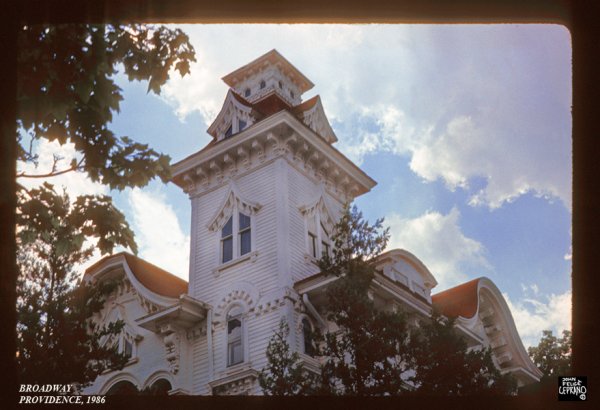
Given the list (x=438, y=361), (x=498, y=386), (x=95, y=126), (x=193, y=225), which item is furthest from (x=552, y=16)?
(x=193, y=225)

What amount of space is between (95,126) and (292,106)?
9249mm

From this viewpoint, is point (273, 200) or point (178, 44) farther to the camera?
point (273, 200)

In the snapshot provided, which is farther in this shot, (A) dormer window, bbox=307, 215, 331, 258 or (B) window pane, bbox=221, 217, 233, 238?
(B) window pane, bbox=221, 217, 233, 238

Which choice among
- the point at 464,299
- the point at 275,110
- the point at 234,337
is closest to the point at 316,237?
the point at 234,337

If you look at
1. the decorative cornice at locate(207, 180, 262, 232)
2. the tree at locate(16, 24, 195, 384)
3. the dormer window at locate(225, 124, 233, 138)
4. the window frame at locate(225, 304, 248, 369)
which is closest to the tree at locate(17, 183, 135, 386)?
the tree at locate(16, 24, 195, 384)

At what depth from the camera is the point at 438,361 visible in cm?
968

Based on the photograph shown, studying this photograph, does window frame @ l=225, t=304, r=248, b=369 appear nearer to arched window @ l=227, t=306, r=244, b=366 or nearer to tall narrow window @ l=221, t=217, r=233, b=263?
arched window @ l=227, t=306, r=244, b=366

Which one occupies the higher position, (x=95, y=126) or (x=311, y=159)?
(x=311, y=159)

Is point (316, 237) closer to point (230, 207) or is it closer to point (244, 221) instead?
point (244, 221)

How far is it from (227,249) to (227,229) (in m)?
0.43

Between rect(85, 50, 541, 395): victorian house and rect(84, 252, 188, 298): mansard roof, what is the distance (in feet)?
0.10

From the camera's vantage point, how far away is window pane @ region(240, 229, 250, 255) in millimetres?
13500

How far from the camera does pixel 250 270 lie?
1312cm

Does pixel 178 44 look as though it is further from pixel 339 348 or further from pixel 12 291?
pixel 339 348
